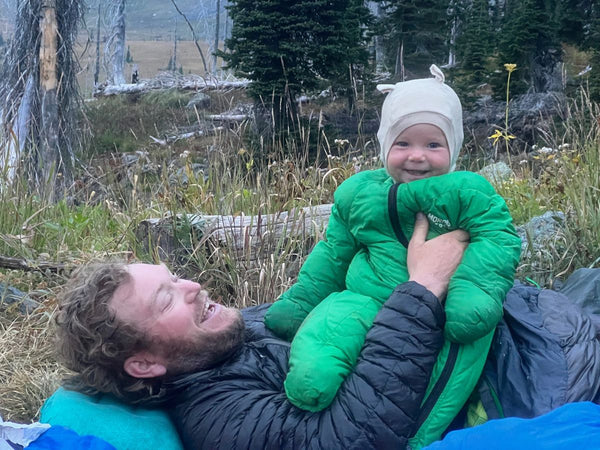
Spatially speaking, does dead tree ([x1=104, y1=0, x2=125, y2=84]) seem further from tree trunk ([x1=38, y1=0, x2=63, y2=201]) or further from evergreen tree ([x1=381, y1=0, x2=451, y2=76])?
tree trunk ([x1=38, y1=0, x2=63, y2=201])

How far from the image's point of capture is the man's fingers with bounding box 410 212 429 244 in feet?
7.06

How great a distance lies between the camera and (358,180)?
7.60ft

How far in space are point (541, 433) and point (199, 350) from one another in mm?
1072

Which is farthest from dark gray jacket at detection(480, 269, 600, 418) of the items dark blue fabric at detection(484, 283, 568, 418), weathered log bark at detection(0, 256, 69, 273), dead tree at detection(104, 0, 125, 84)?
dead tree at detection(104, 0, 125, 84)

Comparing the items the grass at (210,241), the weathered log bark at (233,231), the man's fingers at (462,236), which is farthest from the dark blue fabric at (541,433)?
the weathered log bark at (233,231)

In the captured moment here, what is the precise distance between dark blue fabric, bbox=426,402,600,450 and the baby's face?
33.6 inches

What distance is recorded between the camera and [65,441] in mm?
1866

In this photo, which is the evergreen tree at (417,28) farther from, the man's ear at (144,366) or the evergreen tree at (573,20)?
the man's ear at (144,366)

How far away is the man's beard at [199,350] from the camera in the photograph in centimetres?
212

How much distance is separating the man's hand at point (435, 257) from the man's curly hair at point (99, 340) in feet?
2.86

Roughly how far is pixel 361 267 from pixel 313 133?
10.5 meters

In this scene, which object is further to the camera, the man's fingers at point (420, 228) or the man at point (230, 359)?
the man's fingers at point (420, 228)

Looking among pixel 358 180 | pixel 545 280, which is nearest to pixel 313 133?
pixel 545 280

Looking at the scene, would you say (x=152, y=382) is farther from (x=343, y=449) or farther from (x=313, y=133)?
(x=313, y=133)
